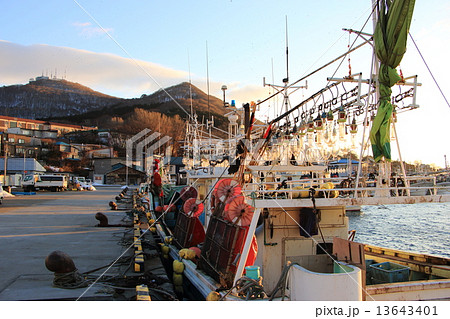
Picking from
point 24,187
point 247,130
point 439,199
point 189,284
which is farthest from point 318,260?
point 24,187

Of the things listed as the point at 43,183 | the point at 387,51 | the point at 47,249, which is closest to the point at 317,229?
the point at 387,51

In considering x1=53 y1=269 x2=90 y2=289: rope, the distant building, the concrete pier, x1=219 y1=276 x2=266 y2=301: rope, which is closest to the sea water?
the concrete pier

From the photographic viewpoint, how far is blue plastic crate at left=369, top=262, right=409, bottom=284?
7318mm

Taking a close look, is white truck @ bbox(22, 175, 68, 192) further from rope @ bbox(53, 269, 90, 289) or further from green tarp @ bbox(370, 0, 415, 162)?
green tarp @ bbox(370, 0, 415, 162)

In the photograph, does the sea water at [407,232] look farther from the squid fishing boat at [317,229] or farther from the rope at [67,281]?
the rope at [67,281]

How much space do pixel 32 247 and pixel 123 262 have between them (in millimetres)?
3807

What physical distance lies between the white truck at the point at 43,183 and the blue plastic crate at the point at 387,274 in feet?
154

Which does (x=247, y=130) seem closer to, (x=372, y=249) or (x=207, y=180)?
(x=372, y=249)

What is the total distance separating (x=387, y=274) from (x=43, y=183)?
48121mm

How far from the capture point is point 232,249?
7543 mm

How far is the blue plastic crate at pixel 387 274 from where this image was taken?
732cm

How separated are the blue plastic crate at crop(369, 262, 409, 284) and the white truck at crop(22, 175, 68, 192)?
46.9 metres

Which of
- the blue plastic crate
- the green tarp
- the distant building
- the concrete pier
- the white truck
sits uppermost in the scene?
the distant building

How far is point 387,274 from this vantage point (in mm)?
7367
